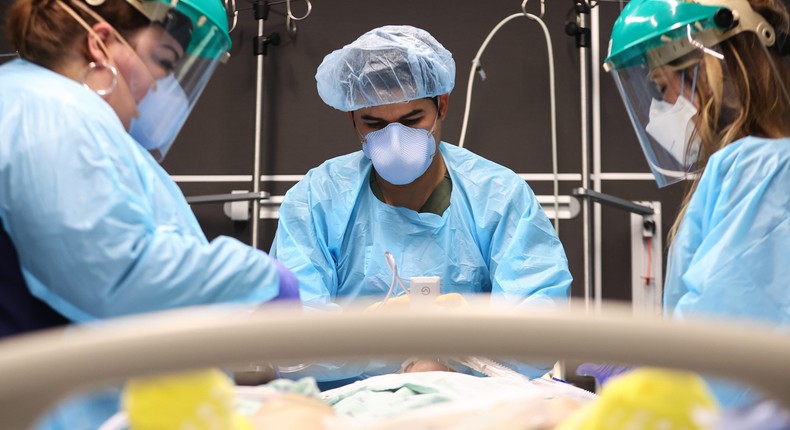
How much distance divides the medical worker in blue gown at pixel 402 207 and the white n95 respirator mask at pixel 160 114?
613mm

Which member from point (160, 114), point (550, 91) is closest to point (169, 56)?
point (160, 114)

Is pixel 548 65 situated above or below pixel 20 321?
above

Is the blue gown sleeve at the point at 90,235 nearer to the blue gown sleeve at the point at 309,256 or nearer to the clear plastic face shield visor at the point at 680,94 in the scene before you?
the blue gown sleeve at the point at 309,256

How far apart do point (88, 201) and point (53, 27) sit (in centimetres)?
44

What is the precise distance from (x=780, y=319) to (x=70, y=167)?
123 cm

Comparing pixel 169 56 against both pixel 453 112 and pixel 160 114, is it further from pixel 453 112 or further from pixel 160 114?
pixel 453 112

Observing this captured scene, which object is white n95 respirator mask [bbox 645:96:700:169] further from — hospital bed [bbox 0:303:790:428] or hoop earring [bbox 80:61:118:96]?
hospital bed [bbox 0:303:790:428]

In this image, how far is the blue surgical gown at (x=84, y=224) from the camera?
1.29m

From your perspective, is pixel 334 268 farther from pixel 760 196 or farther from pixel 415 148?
pixel 760 196

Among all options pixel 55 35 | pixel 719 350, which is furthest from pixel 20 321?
pixel 719 350

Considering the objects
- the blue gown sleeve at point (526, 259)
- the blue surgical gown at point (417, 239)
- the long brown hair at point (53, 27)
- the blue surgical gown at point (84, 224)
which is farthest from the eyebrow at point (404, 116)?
the blue surgical gown at point (84, 224)

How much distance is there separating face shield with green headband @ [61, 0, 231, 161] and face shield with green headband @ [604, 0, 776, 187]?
0.90 m

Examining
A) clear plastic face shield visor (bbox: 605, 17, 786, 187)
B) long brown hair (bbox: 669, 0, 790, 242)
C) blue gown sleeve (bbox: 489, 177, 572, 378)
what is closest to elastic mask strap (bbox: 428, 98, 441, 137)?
blue gown sleeve (bbox: 489, 177, 572, 378)

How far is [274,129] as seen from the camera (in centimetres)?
347
